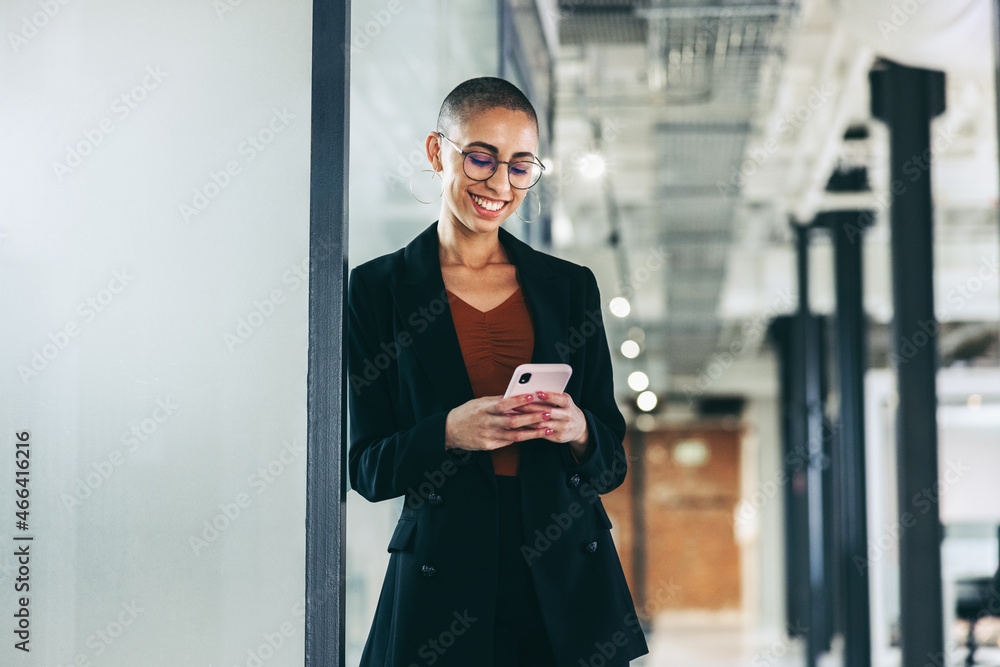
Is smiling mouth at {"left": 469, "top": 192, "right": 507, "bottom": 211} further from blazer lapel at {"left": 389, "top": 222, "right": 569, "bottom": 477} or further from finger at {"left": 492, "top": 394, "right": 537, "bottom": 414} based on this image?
finger at {"left": 492, "top": 394, "right": 537, "bottom": 414}

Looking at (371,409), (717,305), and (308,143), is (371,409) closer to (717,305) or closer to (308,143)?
(308,143)

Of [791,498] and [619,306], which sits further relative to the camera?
[791,498]

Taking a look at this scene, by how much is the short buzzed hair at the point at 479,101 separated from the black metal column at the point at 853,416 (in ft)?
20.8

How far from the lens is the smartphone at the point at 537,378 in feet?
4.43

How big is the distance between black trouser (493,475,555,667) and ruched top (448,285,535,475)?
0.12 m

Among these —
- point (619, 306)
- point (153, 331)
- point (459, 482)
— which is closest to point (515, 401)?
point (459, 482)

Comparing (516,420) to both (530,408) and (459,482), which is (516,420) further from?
(459,482)

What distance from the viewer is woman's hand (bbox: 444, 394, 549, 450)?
1370 mm

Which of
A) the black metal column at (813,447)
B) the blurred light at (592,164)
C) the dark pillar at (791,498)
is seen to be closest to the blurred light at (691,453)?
the dark pillar at (791,498)

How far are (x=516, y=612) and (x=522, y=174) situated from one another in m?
0.65

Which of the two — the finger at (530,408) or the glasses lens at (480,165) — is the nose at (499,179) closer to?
the glasses lens at (480,165)

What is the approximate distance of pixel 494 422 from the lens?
1381mm

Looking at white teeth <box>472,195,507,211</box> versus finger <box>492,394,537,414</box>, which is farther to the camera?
white teeth <box>472,195,507,211</box>

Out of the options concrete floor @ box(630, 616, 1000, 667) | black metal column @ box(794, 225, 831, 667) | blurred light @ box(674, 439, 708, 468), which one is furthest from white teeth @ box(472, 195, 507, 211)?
blurred light @ box(674, 439, 708, 468)
